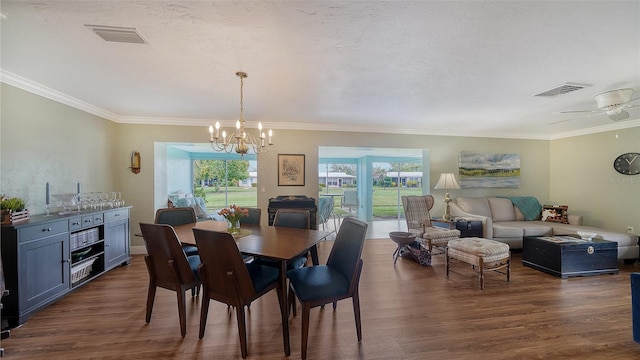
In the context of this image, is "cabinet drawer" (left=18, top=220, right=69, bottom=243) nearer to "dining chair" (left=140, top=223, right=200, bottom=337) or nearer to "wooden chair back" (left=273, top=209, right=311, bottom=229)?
Result: "dining chair" (left=140, top=223, right=200, bottom=337)

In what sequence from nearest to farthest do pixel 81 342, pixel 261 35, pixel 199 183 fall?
pixel 261 35, pixel 81 342, pixel 199 183

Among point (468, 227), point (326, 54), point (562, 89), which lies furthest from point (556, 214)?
point (326, 54)

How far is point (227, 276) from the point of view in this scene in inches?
73.2

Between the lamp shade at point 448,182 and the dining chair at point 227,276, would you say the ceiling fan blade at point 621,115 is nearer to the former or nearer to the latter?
the lamp shade at point 448,182

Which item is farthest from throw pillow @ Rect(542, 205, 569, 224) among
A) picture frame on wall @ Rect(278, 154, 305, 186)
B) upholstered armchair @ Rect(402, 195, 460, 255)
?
picture frame on wall @ Rect(278, 154, 305, 186)

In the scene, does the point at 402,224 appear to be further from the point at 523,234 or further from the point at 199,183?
the point at 199,183

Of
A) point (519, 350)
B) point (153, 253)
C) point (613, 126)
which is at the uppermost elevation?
point (613, 126)

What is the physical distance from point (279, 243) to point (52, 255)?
2428 millimetres

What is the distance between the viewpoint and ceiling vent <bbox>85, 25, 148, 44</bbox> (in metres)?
1.82

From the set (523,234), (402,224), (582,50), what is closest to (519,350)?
(582,50)

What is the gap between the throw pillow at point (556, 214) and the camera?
4.91m

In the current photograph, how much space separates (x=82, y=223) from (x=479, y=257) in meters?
4.85

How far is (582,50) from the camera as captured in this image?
2131 millimetres

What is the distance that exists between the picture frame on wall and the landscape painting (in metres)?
3.55
